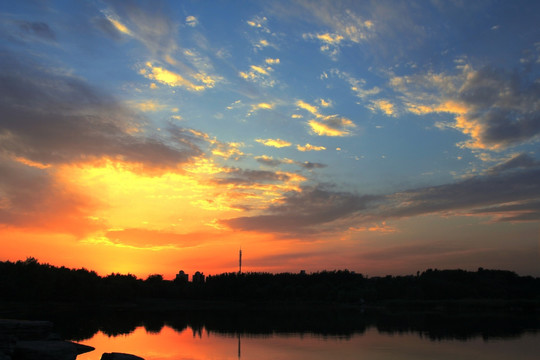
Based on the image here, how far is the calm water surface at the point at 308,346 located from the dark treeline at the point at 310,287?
65.8 metres

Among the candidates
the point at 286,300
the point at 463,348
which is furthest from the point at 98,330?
the point at 286,300

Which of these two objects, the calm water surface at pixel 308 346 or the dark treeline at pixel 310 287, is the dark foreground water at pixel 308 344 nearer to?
the calm water surface at pixel 308 346

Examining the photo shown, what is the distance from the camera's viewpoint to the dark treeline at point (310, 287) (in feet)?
334

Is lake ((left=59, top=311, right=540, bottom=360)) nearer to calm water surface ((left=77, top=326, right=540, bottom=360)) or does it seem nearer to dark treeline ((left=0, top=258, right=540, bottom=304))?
calm water surface ((left=77, top=326, right=540, bottom=360))

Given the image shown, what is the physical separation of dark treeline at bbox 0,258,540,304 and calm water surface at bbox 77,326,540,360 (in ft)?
216

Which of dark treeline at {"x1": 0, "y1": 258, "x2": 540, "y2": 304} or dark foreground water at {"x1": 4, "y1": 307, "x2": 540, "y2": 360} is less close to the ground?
dark treeline at {"x1": 0, "y1": 258, "x2": 540, "y2": 304}

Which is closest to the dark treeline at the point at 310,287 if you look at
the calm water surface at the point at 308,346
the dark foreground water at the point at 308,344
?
the dark foreground water at the point at 308,344

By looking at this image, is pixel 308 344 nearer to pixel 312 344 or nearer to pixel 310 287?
pixel 312 344

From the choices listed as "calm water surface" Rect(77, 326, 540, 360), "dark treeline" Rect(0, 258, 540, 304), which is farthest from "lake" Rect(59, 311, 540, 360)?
"dark treeline" Rect(0, 258, 540, 304)

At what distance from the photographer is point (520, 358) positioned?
25.9 metres

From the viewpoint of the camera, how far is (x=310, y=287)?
4700 inches

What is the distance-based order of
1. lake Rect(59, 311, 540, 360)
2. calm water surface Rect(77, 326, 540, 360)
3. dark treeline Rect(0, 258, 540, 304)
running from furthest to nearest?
dark treeline Rect(0, 258, 540, 304) → lake Rect(59, 311, 540, 360) → calm water surface Rect(77, 326, 540, 360)

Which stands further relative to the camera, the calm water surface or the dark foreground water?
the dark foreground water

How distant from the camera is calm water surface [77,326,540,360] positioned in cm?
2658
